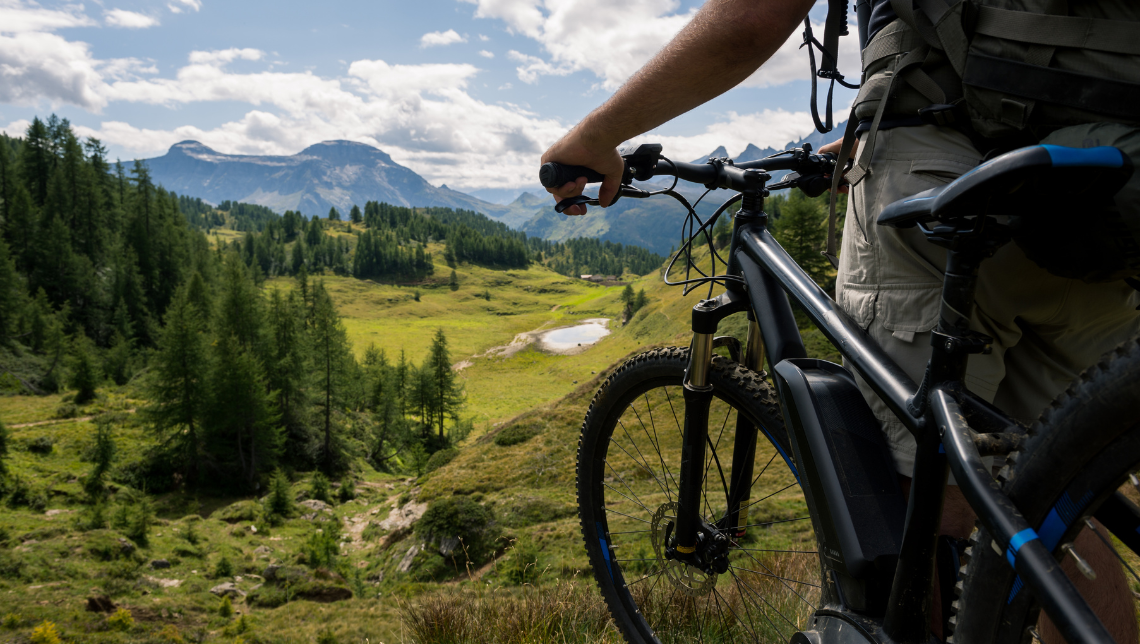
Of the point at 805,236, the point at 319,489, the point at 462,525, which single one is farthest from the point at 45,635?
the point at 805,236

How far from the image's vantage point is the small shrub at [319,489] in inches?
1801

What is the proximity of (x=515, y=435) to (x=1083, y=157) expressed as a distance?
128 ft

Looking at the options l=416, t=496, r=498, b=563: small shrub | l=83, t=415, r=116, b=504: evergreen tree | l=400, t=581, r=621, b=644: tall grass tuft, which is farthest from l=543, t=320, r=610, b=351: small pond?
l=400, t=581, r=621, b=644: tall grass tuft

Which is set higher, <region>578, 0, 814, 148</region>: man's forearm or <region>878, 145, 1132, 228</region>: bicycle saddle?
<region>578, 0, 814, 148</region>: man's forearm

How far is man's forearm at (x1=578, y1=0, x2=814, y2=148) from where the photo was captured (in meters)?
1.49

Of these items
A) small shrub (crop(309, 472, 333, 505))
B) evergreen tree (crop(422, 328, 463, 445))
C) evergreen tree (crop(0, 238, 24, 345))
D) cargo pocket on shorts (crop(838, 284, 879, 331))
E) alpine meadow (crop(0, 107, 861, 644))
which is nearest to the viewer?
cargo pocket on shorts (crop(838, 284, 879, 331))

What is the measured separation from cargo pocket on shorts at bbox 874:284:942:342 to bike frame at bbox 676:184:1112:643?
71 mm

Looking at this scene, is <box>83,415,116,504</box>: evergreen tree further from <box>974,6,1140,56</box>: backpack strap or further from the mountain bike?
<box>974,6,1140,56</box>: backpack strap

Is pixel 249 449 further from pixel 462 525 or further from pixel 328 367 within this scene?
pixel 462 525

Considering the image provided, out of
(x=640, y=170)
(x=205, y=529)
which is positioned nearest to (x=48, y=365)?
(x=205, y=529)

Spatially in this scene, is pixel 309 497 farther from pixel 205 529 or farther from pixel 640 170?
pixel 640 170

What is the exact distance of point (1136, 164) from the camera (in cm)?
105

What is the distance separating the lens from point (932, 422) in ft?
4.46

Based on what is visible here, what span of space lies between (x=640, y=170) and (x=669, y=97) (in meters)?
0.63
